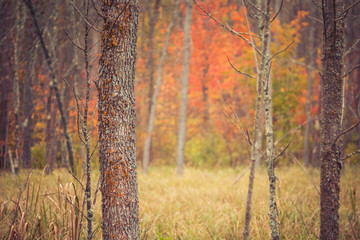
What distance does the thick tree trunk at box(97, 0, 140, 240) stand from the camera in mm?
2127

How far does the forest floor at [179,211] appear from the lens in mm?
2711

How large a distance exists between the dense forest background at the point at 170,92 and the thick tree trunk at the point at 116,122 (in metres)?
0.07

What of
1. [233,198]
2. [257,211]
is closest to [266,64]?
[257,211]

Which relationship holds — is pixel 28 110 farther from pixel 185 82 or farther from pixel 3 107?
pixel 185 82

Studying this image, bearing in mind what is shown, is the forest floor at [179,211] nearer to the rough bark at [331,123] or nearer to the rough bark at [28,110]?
A: the rough bark at [331,123]

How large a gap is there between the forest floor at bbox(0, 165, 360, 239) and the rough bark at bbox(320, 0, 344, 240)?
23cm

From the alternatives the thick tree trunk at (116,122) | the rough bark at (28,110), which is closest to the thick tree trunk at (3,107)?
the rough bark at (28,110)

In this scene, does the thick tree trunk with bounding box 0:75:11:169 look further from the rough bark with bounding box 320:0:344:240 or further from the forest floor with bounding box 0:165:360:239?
the rough bark with bounding box 320:0:344:240

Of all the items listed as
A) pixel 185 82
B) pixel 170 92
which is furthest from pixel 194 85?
pixel 185 82

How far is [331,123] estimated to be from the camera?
7.70 feet

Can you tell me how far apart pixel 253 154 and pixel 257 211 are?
8.82 feet

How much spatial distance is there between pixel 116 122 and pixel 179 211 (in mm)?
2750

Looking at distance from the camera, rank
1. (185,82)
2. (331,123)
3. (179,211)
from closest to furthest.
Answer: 1. (331,123)
2. (179,211)
3. (185,82)

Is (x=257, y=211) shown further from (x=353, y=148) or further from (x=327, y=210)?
(x=353, y=148)
